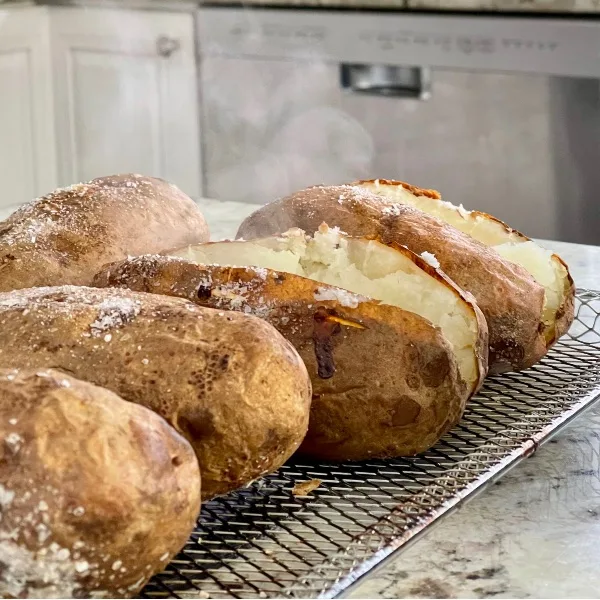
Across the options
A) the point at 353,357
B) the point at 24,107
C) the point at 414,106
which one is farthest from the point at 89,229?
the point at 24,107

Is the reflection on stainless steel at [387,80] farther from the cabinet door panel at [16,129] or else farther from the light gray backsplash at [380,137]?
the cabinet door panel at [16,129]

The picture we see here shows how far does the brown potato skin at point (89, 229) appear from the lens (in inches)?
45.2

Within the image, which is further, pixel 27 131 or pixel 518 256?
pixel 27 131

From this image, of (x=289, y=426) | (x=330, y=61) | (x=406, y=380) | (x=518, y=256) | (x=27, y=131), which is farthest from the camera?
(x=27, y=131)

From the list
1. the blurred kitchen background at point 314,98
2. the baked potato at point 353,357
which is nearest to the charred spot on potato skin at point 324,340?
the baked potato at point 353,357

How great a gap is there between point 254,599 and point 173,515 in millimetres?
80

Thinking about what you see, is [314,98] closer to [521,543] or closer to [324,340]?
[324,340]

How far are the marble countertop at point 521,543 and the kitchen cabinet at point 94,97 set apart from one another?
214cm

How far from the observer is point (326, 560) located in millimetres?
738

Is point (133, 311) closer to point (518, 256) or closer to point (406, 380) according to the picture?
point (406, 380)

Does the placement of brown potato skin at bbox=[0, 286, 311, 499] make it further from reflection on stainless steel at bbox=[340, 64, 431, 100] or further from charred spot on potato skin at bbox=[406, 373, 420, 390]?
reflection on stainless steel at bbox=[340, 64, 431, 100]

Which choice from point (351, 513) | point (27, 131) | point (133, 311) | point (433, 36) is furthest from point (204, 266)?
point (27, 131)

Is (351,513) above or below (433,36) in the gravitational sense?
below

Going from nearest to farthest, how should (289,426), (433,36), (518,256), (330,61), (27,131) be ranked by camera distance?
1. (289,426)
2. (518,256)
3. (433,36)
4. (330,61)
5. (27,131)
